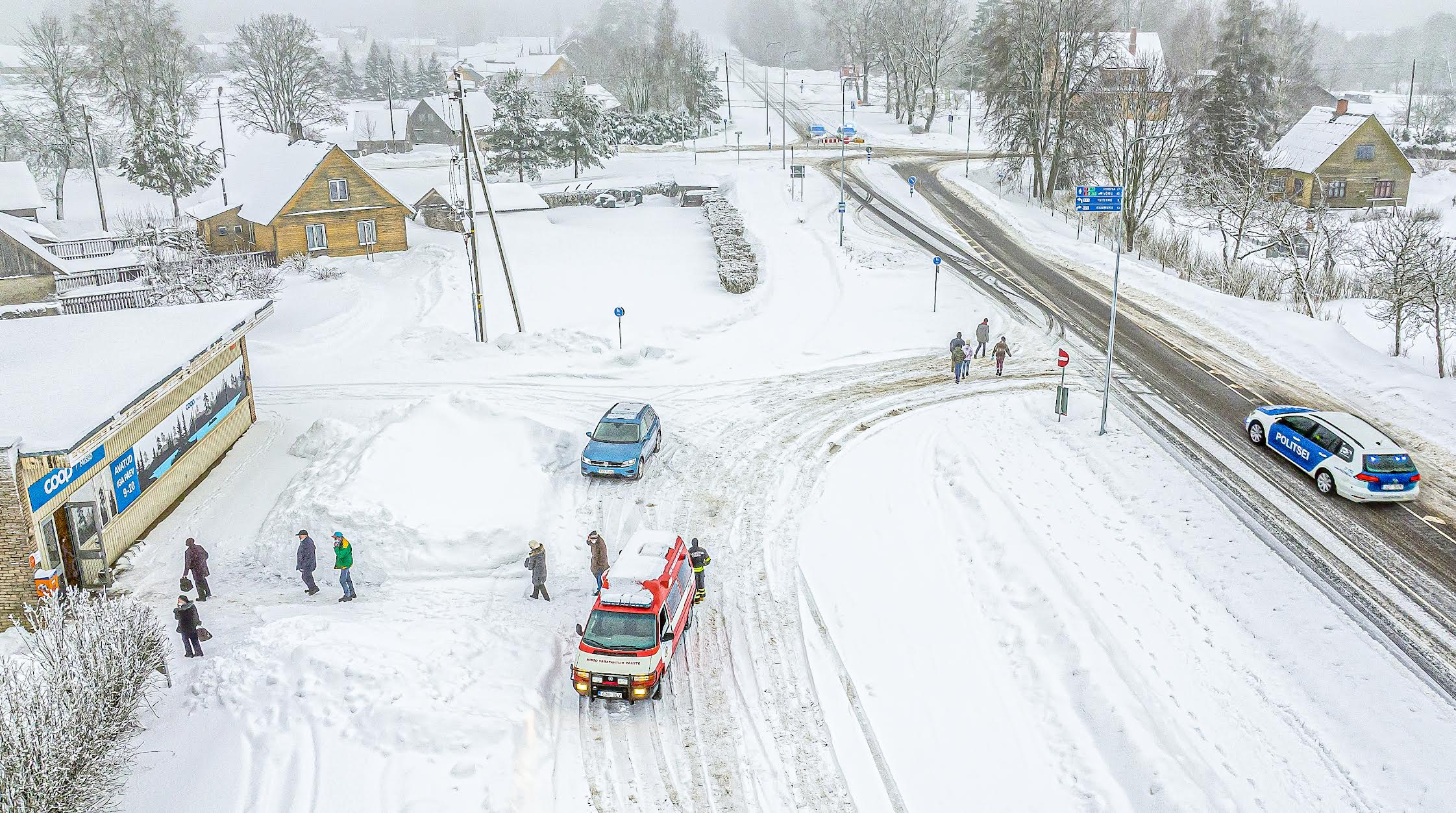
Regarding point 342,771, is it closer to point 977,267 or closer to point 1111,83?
point 977,267

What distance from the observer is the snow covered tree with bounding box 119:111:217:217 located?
64.0 m

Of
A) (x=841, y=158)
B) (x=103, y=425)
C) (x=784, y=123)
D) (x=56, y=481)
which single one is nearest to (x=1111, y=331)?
(x=103, y=425)

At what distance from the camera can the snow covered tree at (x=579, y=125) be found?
75.0 meters

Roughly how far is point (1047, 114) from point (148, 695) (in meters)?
56.5

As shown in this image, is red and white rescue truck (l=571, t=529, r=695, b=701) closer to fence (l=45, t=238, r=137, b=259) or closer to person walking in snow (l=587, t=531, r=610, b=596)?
person walking in snow (l=587, t=531, r=610, b=596)

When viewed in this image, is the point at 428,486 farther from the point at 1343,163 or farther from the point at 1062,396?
the point at 1343,163

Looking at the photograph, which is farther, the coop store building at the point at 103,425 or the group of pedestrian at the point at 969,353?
the group of pedestrian at the point at 969,353

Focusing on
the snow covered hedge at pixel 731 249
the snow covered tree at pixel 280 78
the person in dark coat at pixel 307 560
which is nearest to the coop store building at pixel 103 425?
the person in dark coat at pixel 307 560

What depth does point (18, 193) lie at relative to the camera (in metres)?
60.8

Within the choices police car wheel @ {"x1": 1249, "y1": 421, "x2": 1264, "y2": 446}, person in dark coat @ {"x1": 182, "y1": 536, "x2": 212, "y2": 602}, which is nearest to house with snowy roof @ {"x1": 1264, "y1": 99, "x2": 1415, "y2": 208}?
police car wheel @ {"x1": 1249, "y1": 421, "x2": 1264, "y2": 446}

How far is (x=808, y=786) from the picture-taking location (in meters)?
13.8

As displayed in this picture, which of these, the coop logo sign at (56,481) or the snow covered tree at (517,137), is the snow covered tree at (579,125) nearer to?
the snow covered tree at (517,137)

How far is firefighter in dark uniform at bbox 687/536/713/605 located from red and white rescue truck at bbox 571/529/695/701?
49.0 inches

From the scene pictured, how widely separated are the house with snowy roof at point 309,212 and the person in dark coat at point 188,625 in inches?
1487
